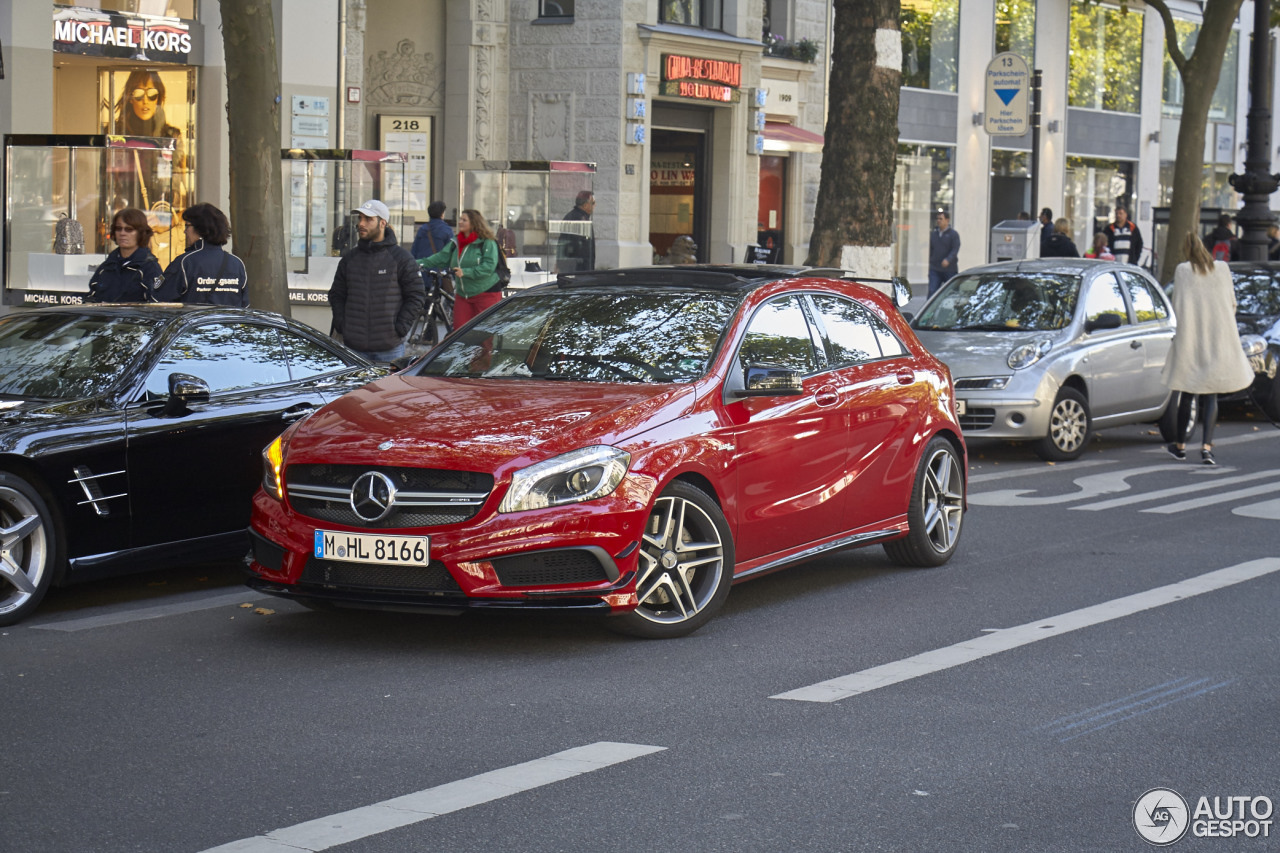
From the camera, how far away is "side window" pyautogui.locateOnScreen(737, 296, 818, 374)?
7.89 meters

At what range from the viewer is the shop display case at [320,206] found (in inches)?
761

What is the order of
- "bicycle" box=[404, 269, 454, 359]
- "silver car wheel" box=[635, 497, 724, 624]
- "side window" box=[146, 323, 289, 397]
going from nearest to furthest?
"silver car wheel" box=[635, 497, 724, 624]
"side window" box=[146, 323, 289, 397]
"bicycle" box=[404, 269, 454, 359]

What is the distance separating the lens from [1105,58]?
43625 millimetres

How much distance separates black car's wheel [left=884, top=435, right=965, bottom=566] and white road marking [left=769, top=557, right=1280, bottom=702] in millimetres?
1171

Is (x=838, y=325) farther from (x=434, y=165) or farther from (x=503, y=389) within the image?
(x=434, y=165)

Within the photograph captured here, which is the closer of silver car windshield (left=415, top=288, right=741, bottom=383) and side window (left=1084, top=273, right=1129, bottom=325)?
silver car windshield (left=415, top=288, right=741, bottom=383)

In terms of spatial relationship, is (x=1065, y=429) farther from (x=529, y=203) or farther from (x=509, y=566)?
(x=529, y=203)

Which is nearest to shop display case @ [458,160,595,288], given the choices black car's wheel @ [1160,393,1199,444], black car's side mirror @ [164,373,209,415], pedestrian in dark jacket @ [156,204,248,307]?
black car's wheel @ [1160,393,1199,444]

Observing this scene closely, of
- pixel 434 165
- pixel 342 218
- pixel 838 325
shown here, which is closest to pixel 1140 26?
pixel 434 165

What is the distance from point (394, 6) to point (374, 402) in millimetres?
24197

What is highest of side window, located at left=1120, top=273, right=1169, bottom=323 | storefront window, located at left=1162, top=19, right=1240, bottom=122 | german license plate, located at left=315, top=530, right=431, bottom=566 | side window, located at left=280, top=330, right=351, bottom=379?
storefront window, located at left=1162, top=19, right=1240, bottom=122

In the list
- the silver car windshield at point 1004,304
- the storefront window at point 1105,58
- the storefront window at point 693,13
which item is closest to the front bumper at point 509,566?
the silver car windshield at point 1004,304

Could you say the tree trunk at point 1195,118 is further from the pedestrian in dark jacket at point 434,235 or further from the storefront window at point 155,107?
the storefront window at point 155,107

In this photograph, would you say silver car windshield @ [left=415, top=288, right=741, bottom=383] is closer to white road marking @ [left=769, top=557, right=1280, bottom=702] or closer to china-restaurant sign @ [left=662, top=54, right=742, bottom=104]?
white road marking @ [left=769, top=557, right=1280, bottom=702]
